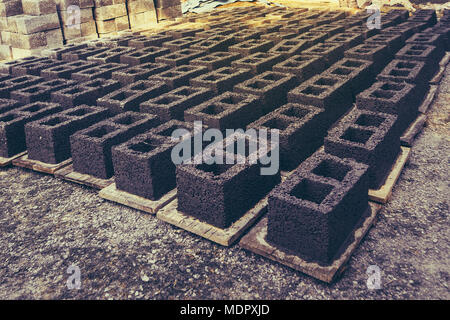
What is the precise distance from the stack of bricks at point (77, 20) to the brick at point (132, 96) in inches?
262

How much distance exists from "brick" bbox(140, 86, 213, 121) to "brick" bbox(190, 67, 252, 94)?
8.0 inches

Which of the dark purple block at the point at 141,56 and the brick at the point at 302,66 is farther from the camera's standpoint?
the dark purple block at the point at 141,56

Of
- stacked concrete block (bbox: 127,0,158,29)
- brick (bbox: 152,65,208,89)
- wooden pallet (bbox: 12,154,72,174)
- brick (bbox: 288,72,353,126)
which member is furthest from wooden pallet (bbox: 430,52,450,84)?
stacked concrete block (bbox: 127,0,158,29)

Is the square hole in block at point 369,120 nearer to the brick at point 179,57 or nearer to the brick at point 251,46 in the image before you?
the brick at point 251,46

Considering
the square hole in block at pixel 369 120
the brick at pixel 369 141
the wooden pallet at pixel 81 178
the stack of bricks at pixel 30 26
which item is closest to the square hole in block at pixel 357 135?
the brick at pixel 369 141

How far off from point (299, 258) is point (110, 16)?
12.2m

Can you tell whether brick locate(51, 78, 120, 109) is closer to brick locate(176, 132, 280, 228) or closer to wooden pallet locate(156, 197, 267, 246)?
wooden pallet locate(156, 197, 267, 246)

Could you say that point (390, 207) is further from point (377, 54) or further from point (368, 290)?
point (377, 54)

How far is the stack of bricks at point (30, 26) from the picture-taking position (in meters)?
11.8

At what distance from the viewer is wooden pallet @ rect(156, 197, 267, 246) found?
429cm

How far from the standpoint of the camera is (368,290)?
3598mm

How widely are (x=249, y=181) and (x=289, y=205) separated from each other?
0.83 metres

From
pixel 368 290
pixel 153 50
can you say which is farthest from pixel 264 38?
pixel 368 290

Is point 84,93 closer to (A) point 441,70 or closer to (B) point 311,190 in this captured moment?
(B) point 311,190
